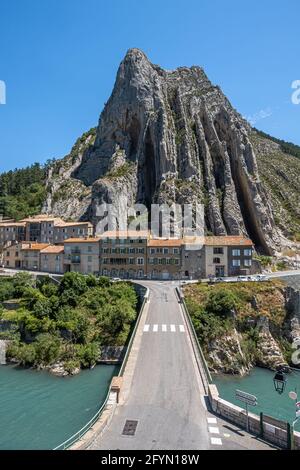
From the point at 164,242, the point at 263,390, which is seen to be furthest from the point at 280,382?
the point at 164,242

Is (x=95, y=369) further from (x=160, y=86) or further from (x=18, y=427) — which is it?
(x=160, y=86)

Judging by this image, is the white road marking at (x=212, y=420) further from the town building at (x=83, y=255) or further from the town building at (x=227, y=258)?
the town building at (x=83, y=255)

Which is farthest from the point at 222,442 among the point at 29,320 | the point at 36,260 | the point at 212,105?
the point at 212,105

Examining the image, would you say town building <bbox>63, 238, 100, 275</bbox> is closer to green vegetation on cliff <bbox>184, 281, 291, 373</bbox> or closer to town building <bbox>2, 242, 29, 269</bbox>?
town building <bbox>2, 242, 29, 269</bbox>

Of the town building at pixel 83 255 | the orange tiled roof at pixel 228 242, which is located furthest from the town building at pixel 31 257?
the orange tiled roof at pixel 228 242

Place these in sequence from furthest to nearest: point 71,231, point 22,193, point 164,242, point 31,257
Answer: point 22,193 < point 71,231 < point 31,257 < point 164,242

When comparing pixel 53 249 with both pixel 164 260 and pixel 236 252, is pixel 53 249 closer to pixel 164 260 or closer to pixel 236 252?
pixel 164 260
